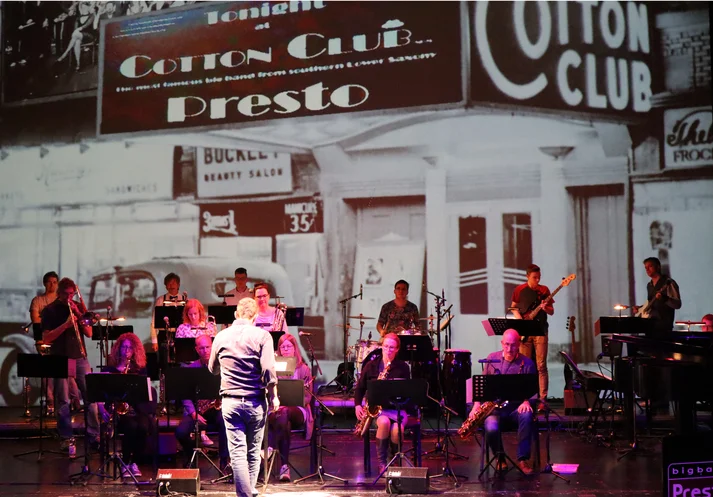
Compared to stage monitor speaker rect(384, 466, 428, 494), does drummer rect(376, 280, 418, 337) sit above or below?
above

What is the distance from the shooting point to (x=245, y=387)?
622cm

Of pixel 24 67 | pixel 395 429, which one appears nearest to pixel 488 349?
pixel 395 429

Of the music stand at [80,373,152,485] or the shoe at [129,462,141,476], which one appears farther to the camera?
the shoe at [129,462,141,476]

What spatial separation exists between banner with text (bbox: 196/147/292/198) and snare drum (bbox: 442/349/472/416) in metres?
3.45

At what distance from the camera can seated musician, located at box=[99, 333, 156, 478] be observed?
7.92m

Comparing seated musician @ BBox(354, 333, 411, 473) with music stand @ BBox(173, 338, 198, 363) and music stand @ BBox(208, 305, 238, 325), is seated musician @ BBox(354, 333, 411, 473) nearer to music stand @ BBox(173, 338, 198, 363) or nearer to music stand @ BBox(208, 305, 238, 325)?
music stand @ BBox(173, 338, 198, 363)

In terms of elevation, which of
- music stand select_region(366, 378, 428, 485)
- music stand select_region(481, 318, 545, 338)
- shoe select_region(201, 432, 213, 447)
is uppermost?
music stand select_region(481, 318, 545, 338)

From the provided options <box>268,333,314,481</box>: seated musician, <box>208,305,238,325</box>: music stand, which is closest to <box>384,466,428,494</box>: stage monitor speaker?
<box>268,333,314,481</box>: seated musician

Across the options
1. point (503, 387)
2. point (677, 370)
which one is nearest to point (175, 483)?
point (503, 387)

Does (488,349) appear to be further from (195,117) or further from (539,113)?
(195,117)

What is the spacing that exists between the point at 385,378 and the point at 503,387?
1.12 m

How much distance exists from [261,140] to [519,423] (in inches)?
230

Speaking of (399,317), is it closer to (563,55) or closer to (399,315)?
(399,315)

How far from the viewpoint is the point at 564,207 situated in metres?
10.8
